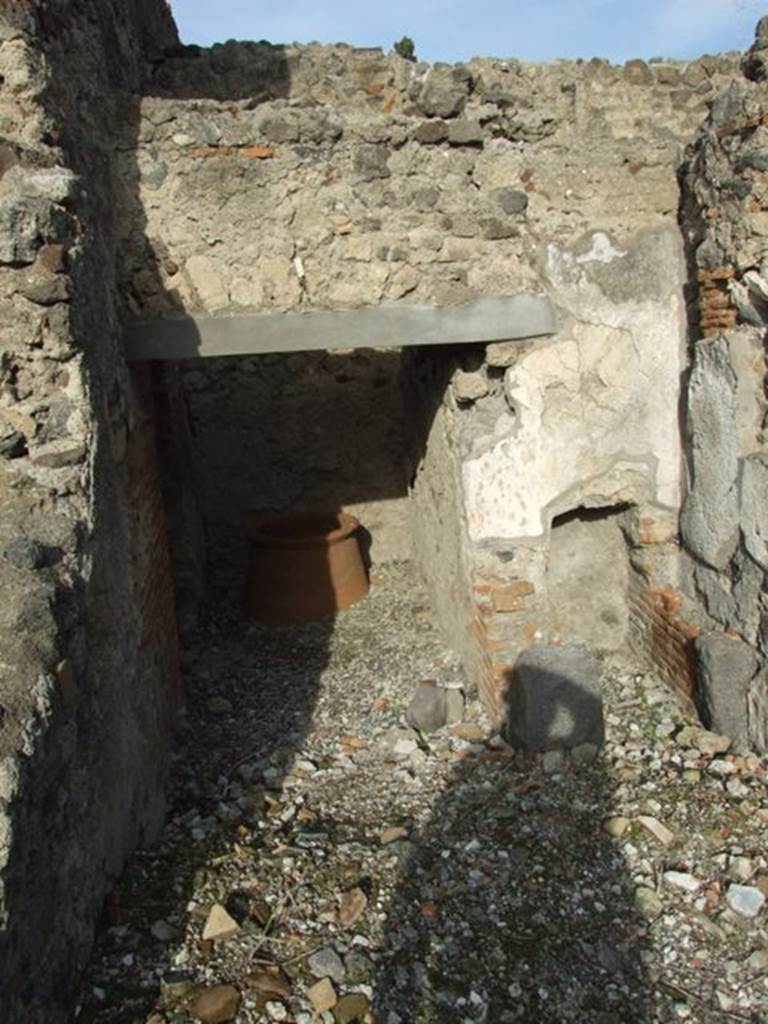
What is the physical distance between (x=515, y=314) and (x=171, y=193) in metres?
1.54

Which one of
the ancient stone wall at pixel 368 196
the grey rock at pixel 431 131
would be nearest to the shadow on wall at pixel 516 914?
the ancient stone wall at pixel 368 196

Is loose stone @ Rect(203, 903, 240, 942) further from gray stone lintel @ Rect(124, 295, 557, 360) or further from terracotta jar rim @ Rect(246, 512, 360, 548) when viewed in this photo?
terracotta jar rim @ Rect(246, 512, 360, 548)

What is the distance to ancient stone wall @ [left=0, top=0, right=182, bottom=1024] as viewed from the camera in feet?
5.90

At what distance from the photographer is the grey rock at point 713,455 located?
3.25 meters

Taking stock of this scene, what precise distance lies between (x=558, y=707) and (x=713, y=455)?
4.33 feet

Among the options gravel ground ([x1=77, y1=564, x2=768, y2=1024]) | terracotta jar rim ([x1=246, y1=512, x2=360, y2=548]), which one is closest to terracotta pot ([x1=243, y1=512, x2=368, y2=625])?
terracotta jar rim ([x1=246, y1=512, x2=360, y2=548])

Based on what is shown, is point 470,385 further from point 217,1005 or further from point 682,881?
point 217,1005

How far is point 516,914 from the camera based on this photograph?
2637 millimetres

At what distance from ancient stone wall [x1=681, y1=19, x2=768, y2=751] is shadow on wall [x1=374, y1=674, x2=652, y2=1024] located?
75cm

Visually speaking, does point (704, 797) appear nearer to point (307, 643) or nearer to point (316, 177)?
point (307, 643)

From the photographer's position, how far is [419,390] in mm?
4930

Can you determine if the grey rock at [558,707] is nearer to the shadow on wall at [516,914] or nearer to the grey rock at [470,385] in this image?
the shadow on wall at [516,914]

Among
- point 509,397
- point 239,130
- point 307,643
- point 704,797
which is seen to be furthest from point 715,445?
point 307,643

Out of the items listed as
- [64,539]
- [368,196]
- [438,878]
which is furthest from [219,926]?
[368,196]
